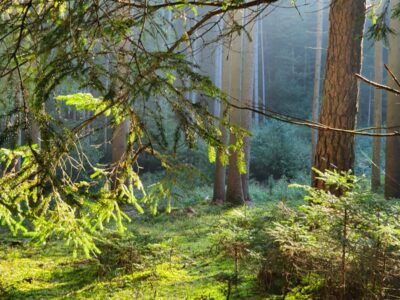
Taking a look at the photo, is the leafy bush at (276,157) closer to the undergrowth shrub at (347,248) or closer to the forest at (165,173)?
the forest at (165,173)

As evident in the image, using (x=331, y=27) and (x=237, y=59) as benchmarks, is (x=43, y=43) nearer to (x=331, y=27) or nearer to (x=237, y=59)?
(x=331, y=27)

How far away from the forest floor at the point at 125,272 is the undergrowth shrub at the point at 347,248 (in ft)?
2.19

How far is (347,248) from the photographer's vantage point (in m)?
3.30

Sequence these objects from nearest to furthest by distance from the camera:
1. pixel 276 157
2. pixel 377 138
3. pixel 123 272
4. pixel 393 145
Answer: pixel 123 272 < pixel 393 145 < pixel 377 138 < pixel 276 157

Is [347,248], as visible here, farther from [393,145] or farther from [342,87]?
[393,145]

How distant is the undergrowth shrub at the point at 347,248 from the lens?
124 inches

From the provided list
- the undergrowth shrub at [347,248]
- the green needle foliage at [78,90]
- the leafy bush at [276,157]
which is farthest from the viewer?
the leafy bush at [276,157]

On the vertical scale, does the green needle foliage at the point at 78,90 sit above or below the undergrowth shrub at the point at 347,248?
above

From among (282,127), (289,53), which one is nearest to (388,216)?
(282,127)

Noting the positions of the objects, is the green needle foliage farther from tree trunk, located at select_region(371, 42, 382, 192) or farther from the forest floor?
tree trunk, located at select_region(371, 42, 382, 192)

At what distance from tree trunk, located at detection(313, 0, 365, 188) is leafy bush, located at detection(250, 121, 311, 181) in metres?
14.1

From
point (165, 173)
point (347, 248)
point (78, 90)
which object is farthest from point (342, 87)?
point (78, 90)

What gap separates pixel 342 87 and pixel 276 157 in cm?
1473

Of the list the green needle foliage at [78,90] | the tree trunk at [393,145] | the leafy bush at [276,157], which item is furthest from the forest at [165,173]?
the leafy bush at [276,157]
